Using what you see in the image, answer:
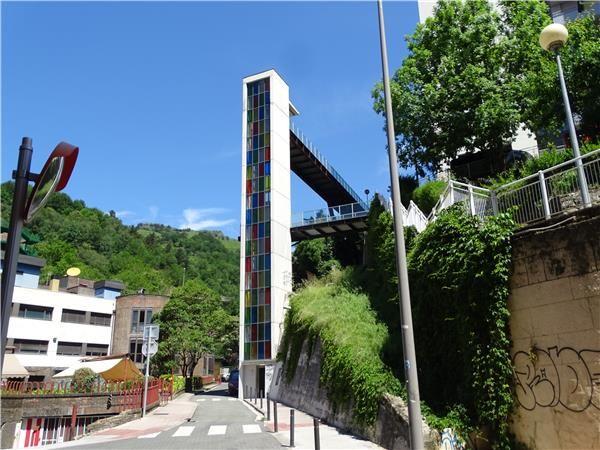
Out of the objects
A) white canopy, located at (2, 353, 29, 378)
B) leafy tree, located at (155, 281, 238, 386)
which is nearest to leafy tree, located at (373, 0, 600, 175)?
white canopy, located at (2, 353, 29, 378)

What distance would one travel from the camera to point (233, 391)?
3994 centimetres

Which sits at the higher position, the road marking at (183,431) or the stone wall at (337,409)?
the stone wall at (337,409)

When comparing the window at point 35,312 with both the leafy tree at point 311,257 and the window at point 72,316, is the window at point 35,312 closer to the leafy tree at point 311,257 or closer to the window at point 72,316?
the window at point 72,316

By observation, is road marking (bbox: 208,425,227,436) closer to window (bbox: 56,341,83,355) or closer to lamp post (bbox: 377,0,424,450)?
lamp post (bbox: 377,0,424,450)

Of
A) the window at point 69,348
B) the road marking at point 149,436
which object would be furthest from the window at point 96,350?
the road marking at point 149,436

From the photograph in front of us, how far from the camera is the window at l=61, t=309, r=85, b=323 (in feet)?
167

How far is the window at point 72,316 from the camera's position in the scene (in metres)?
50.9

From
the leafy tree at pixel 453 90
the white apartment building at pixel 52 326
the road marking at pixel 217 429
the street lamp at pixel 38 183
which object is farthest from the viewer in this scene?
the white apartment building at pixel 52 326

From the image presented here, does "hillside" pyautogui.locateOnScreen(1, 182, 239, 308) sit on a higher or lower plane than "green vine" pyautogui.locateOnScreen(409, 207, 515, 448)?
higher

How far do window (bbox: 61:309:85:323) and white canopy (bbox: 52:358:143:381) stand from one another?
93.2 feet

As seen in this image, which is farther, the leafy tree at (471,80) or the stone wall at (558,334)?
the leafy tree at (471,80)

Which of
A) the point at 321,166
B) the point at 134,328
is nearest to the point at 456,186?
the point at 321,166

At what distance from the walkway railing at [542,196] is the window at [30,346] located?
4764cm

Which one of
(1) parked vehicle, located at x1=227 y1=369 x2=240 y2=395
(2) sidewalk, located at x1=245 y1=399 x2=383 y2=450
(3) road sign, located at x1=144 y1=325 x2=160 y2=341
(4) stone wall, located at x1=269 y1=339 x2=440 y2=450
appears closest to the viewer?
(4) stone wall, located at x1=269 y1=339 x2=440 y2=450
